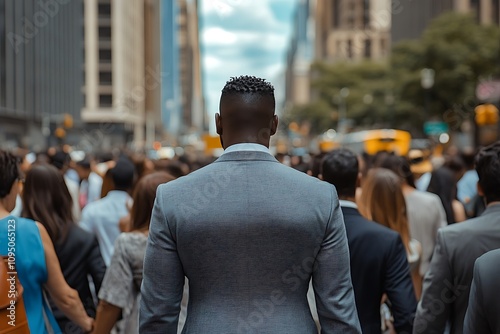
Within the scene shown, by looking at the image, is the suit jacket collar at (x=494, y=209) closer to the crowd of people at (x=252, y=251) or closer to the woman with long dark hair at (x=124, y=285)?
the crowd of people at (x=252, y=251)

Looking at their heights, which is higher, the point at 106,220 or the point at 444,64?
the point at 444,64

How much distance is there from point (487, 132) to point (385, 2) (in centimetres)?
11887

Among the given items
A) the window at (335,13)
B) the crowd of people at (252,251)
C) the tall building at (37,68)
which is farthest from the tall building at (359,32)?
the crowd of people at (252,251)

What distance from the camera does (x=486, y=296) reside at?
3.27 metres

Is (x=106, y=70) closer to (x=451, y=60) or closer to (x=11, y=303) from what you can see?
(x=451, y=60)

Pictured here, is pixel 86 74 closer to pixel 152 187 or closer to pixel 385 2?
pixel 385 2

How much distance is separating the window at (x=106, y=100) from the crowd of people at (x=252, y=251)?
306ft

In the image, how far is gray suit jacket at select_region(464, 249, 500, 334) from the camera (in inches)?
128

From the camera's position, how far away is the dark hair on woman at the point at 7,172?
4.41 m

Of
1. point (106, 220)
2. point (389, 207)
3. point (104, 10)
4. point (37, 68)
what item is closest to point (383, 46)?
point (104, 10)

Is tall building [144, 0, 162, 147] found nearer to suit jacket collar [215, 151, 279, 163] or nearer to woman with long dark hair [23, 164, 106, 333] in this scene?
woman with long dark hair [23, 164, 106, 333]

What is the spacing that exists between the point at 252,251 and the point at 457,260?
1.60 metres

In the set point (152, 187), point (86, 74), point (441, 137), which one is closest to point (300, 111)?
point (86, 74)

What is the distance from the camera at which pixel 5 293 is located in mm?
4023
